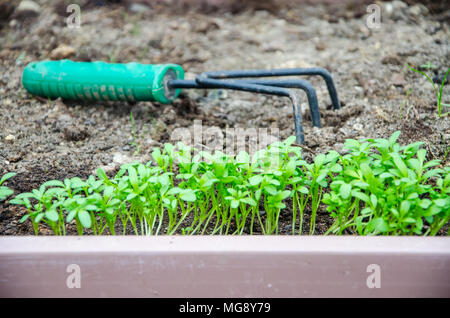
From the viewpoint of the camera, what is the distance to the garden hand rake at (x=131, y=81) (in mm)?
1714

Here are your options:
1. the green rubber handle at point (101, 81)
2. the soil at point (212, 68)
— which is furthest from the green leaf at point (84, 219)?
the green rubber handle at point (101, 81)

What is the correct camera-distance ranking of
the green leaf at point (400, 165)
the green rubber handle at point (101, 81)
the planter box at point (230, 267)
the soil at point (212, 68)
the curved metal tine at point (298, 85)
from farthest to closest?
the green rubber handle at point (101, 81)
the curved metal tine at point (298, 85)
the soil at point (212, 68)
the green leaf at point (400, 165)
the planter box at point (230, 267)

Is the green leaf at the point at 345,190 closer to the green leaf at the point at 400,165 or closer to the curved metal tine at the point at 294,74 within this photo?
the green leaf at the point at 400,165

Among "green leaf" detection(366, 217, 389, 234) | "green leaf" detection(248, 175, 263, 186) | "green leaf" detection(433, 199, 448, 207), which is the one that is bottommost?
"green leaf" detection(366, 217, 389, 234)

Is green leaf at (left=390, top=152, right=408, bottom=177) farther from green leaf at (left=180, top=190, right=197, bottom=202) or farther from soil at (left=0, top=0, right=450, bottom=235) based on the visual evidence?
green leaf at (left=180, top=190, right=197, bottom=202)

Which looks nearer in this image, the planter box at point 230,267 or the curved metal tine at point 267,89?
the planter box at point 230,267

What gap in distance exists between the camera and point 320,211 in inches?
53.1

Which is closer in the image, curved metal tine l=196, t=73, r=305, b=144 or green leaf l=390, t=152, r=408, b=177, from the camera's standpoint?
green leaf l=390, t=152, r=408, b=177

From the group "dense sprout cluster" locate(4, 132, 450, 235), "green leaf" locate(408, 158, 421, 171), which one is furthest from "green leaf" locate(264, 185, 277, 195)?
"green leaf" locate(408, 158, 421, 171)

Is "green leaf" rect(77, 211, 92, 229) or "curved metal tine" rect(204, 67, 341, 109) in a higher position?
"curved metal tine" rect(204, 67, 341, 109)

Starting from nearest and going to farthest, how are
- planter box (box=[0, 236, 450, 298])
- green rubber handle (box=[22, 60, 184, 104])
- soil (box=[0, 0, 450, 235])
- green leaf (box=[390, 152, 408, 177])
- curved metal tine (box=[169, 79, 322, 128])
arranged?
planter box (box=[0, 236, 450, 298])
green leaf (box=[390, 152, 408, 177])
soil (box=[0, 0, 450, 235])
curved metal tine (box=[169, 79, 322, 128])
green rubber handle (box=[22, 60, 184, 104])

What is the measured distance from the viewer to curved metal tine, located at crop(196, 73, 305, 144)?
1.52 metres

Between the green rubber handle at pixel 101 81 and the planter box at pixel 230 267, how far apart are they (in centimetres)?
92
